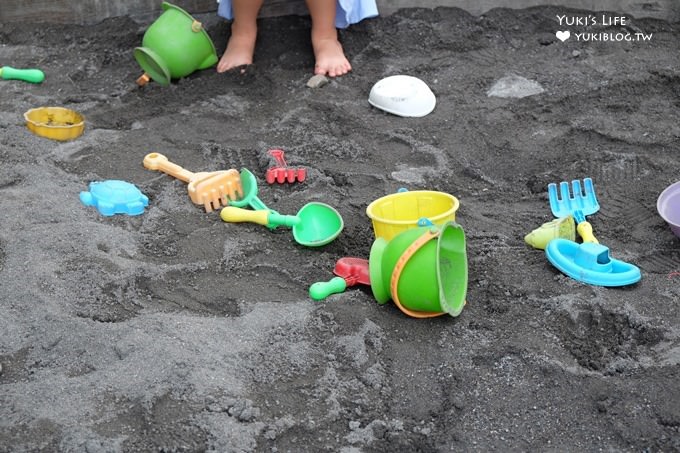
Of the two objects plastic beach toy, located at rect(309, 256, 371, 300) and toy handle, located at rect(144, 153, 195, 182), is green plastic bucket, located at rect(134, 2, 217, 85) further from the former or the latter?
plastic beach toy, located at rect(309, 256, 371, 300)

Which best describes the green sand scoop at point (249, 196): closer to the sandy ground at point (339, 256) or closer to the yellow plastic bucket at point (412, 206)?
the sandy ground at point (339, 256)

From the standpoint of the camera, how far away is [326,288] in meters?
2.31

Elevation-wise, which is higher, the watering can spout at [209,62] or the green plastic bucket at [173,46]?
the green plastic bucket at [173,46]

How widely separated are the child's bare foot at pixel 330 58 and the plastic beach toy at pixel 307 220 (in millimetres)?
1154

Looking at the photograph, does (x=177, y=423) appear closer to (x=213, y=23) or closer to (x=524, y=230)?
(x=524, y=230)

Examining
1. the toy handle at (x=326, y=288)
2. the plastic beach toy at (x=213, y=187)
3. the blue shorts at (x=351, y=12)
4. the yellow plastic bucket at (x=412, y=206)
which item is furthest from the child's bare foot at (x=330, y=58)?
the toy handle at (x=326, y=288)

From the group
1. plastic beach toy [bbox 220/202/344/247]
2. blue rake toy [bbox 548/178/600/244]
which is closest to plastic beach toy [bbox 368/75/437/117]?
blue rake toy [bbox 548/178/600/244]

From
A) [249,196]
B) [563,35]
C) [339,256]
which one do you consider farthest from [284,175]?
[563,35]

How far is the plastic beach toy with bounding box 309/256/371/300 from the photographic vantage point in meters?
2.31

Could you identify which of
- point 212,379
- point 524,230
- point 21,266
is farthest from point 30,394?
point 524,230

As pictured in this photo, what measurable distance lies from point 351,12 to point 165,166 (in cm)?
130

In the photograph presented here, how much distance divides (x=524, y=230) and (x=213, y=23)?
2033 mm

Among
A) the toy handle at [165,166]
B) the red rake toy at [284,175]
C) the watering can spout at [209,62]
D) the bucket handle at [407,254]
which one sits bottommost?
the red rake toy at [284,175]

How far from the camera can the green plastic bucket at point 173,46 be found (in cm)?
364
